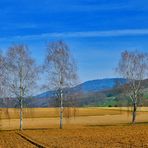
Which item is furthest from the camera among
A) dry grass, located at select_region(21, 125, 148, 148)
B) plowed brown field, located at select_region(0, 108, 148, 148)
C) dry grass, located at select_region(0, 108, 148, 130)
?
dry grass, located at select_region(0, 108, 148, 130)

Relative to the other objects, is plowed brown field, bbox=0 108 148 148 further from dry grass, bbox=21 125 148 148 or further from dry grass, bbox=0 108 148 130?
dry grass, bbox=0 108 148 130

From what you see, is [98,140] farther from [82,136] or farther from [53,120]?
[53,120]

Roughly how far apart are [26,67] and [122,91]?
729 inches

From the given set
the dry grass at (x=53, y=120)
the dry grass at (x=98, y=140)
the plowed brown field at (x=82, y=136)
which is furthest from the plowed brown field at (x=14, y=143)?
the dry grass at (x=53, y=120)

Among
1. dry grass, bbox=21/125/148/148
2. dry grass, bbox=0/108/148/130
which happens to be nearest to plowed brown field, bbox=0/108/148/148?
dry grass, bbox=21/125/148/148

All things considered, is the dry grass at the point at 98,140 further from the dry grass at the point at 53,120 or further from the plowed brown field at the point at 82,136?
the dry grass at the point at 53,120

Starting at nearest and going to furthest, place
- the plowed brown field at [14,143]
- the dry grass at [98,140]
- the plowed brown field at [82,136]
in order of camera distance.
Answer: the dry grass at [98,140], the plowed brown field at [82,136], the plowed brown field at [14,143]

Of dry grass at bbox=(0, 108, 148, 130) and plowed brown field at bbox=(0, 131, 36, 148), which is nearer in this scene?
plowed brown field at bbox=(0, 131, 36, 148)

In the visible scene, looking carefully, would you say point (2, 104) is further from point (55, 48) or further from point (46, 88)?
point (55, 48)

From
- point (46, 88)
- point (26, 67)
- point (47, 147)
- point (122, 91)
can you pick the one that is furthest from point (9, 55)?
point (47, 147)

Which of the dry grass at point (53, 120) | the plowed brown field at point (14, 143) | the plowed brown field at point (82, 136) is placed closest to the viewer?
the plowed brown field at point (82, 136)

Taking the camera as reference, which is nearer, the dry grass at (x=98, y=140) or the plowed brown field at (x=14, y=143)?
the dry grass at (x=98, y=140)

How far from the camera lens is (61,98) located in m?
64.3

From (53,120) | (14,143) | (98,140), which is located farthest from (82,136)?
(53,120)
